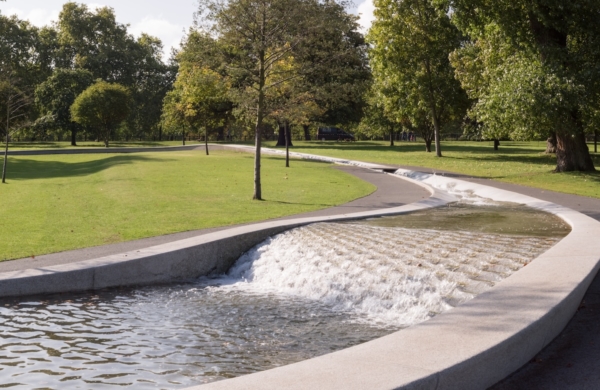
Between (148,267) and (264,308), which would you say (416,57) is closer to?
(148,267)

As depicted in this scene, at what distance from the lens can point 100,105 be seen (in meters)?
68.2

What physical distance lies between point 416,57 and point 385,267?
120 ft

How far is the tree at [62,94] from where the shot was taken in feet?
247

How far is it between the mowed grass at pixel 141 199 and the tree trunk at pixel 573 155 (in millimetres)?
10569

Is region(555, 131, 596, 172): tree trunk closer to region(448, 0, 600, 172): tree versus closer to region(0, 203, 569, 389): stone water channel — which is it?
region(448, 0, 600, 172): tree

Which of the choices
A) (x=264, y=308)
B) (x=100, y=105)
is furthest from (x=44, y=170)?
(x=264, y=308)

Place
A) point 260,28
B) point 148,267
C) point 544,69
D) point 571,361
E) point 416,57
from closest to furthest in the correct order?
point 571,361, point 148,267, point 260,28, point 544,69, point 416,57

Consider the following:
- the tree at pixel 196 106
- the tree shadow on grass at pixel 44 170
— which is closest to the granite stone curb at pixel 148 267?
the tree shadow on grass at pixel 44 170

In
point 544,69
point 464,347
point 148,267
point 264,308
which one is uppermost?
point 544,69

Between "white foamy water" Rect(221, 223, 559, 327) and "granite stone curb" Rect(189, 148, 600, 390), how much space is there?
4.95 ft

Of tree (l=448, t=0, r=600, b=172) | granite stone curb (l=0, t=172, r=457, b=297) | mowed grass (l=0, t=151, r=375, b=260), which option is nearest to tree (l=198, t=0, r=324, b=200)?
mowed grass (l=0, t=151, r=375, b=260)

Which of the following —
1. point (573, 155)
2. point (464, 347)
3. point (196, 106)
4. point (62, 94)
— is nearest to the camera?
point (464, 347)

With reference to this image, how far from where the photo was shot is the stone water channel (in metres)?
7.03

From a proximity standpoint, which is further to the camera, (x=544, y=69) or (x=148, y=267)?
(x=544, y=69)
